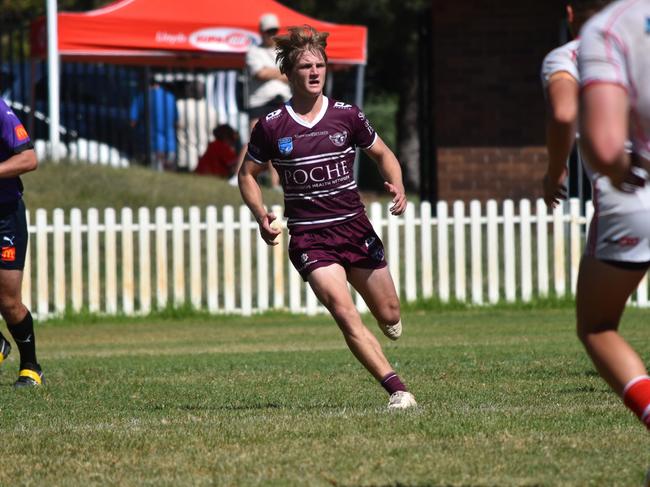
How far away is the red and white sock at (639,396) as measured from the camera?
15.7ft

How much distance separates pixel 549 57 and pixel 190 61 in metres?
18.7

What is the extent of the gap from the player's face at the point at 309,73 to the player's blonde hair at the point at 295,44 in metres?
0.03

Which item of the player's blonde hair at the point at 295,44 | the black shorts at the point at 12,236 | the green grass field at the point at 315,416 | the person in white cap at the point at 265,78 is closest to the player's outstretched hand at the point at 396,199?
the player's blonde hair at the point at 295,44

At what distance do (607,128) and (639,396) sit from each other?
41.0 inches

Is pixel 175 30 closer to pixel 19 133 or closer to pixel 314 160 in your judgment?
pixel 19 133

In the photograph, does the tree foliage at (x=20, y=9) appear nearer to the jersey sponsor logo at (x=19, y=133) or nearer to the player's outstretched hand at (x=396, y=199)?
the jersey sponsor logo at (x=19, y=133)

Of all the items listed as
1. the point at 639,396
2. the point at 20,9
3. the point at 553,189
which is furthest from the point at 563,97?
the point at 20,9

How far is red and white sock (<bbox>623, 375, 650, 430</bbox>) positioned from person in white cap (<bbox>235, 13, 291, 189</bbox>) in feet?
44.9

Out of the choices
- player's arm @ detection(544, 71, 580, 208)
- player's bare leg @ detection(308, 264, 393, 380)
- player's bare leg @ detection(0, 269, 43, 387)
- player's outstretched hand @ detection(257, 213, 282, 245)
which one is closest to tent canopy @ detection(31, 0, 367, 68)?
player's bare leg @ detection(0, 269, 43, 387)

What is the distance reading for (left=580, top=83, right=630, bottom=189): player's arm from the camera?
4.34 m

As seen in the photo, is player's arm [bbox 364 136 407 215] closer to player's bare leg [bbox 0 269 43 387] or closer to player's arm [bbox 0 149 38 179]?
player's arm [bbox 0 149 38 179]

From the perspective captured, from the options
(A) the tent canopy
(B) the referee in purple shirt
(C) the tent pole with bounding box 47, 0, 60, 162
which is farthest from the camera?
(A) the tent canopy

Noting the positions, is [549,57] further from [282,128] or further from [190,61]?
[190,61]

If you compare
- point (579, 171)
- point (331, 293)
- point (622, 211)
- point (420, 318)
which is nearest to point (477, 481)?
point (622, 211)
